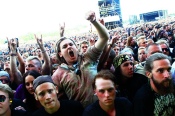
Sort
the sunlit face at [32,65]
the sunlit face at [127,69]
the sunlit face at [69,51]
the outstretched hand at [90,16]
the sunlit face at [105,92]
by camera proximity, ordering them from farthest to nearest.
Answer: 1. the sunlit face at [32,65]
2. the sunlit face at [127,69]
3. the sunlit face at [69,51]
4. the outstretched hand at [90,16]
5. the sunlit face at [105,92]

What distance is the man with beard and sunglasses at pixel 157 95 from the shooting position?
2252mm

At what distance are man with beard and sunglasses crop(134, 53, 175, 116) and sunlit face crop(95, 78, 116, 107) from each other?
21 cm

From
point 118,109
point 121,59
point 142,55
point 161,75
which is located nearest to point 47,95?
point 118,109

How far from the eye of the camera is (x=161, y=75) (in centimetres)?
233

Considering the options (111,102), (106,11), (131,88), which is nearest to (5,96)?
(111,102)

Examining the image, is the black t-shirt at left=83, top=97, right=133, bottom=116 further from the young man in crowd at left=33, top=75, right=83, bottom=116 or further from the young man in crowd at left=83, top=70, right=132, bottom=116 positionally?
the young man in crowd at left=33, top=75, right=83, bottom=116

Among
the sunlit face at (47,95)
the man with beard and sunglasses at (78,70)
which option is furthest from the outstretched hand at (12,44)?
the sunlit face at (47,95)

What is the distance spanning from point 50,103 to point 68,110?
19cm

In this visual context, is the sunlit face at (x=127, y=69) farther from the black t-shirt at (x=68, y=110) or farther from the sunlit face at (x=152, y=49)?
the black t-shirt at (x=68, y=110)

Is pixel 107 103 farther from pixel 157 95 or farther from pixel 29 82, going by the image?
pixel 29 82

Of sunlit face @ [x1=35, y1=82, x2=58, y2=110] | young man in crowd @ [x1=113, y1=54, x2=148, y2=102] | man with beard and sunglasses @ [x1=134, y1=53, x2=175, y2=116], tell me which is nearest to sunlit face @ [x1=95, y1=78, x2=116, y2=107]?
man with beard and sunglasses @ [x1=134, y1=53, x2=175, y2=116]

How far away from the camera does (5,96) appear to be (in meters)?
2.58

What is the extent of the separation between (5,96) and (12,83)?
4.64 ft

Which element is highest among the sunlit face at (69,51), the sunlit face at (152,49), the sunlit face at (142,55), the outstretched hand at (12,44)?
the outstretched hand at (12,44)
